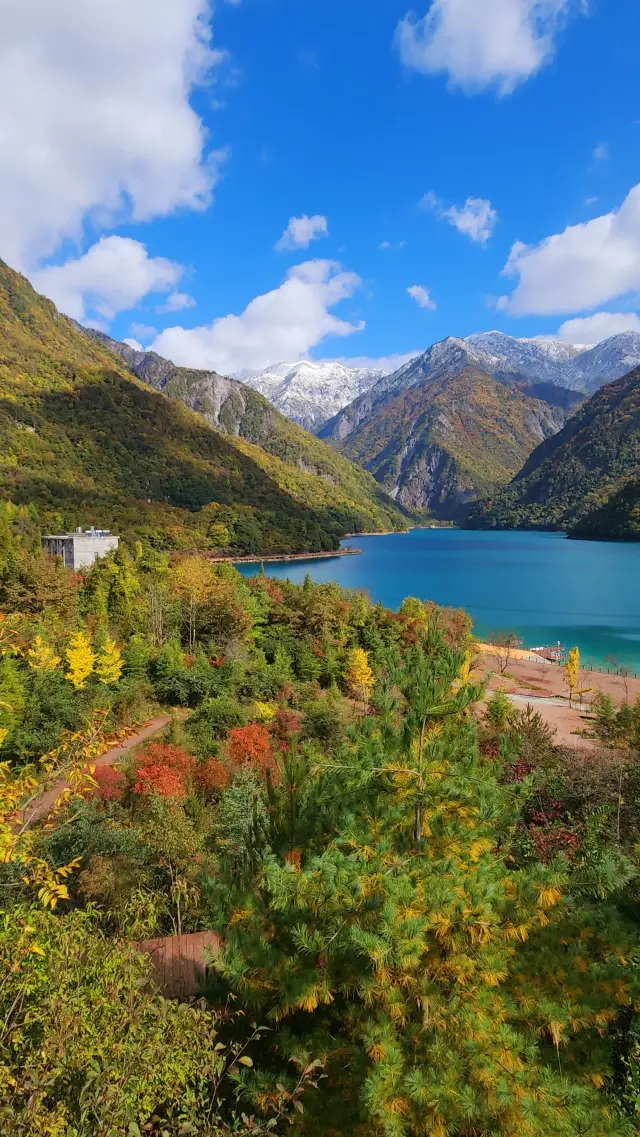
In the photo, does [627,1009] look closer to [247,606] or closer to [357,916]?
[357,916]

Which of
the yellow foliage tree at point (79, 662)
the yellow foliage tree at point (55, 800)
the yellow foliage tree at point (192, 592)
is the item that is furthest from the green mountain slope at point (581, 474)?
the yellow foliage tree at point (55, 800)

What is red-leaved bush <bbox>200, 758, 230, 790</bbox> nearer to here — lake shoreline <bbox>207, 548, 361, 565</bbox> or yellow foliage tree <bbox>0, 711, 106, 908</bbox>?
yellow foliage tree <bbox>0, 711, 106, 908</bbox>

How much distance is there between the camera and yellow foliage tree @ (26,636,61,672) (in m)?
17.4

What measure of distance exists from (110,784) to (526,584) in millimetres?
57432

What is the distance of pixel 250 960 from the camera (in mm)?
4004

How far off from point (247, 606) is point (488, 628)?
23.8m

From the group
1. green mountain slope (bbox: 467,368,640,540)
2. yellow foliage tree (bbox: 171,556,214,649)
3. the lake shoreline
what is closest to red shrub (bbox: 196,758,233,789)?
yellow foliage tree (bbox: 171,556,214,649)

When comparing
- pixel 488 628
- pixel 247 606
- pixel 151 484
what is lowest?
pixel 488 628

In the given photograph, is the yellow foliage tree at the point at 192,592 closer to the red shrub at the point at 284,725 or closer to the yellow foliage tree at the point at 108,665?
the yellow foliage tree at the point at 108,665

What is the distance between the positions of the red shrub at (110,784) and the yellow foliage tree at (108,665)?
21.4 ft

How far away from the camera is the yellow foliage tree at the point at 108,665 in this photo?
19.6 meters

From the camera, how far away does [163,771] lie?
12.4 metres

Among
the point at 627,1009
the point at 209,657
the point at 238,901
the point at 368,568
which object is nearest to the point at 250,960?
the point at 238,901

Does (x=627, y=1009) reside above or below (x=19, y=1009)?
below
